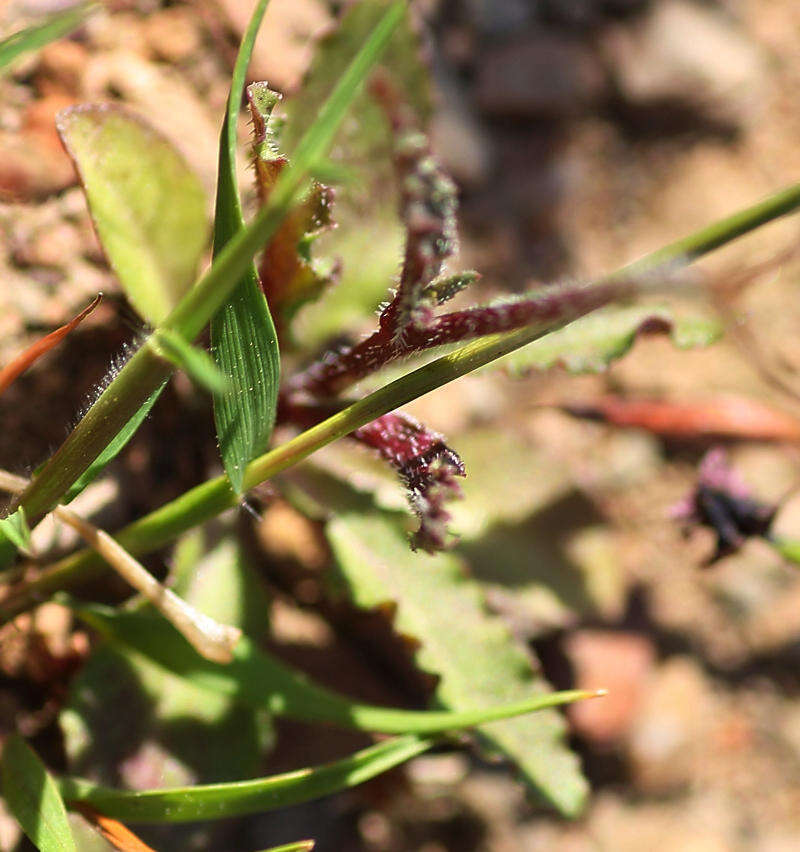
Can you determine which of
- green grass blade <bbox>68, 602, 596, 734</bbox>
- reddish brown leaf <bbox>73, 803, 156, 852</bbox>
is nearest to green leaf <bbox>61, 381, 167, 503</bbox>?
green grass blade <bbox>68, 602, 596, 734</bbox>

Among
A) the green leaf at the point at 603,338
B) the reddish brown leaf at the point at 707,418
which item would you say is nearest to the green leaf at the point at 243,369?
the green leaf at the point at 603,338

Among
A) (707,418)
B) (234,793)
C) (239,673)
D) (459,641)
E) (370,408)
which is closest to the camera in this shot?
(370,408)

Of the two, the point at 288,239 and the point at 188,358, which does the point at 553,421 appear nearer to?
the point at 288,239

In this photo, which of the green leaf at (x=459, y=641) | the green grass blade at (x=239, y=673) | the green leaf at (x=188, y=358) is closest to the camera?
the green leaf at (x=188, y=358)

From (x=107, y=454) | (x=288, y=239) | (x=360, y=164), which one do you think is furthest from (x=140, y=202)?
(x=107, y=454)

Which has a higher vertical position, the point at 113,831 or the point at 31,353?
the point at 31,353

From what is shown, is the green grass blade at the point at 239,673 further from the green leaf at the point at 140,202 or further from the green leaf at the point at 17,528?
the green leaf at the point at 140,202

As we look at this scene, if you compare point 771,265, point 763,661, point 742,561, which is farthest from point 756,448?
point 771,265

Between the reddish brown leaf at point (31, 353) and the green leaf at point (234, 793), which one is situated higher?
the reddish brown leaf at point (31, 353)
